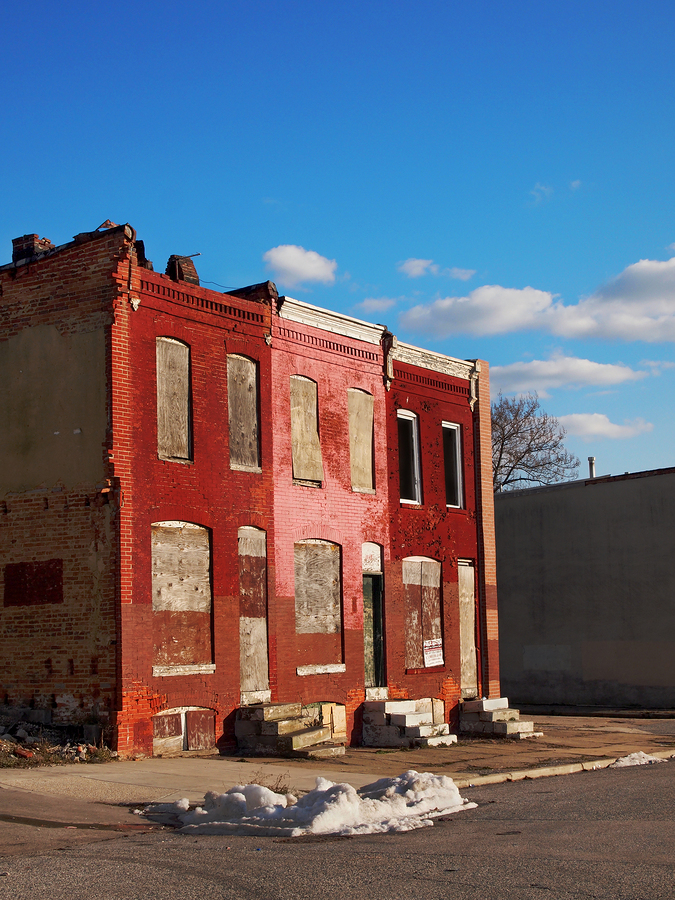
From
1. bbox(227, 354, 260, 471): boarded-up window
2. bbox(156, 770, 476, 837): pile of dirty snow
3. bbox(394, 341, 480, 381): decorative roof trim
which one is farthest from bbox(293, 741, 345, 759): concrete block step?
bbox(394, 341, 480, 381): decorative roof trim

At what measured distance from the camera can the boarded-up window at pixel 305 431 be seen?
63.6ft

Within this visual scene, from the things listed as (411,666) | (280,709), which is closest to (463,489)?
(411,666)

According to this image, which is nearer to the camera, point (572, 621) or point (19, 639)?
point (19, 639)

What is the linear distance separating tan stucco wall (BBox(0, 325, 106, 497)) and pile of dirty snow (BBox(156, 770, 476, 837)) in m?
6.98

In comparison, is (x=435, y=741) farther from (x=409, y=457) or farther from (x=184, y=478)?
(x=184, y=478)

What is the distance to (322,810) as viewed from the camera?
935 cm

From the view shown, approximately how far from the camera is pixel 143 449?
53.0ft

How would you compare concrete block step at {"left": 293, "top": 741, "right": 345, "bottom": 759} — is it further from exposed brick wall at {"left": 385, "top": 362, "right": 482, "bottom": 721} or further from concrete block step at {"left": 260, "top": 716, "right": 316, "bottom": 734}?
exposed brick wall at {"left": 385, "top": 362, "right": 482, "bottom": 721}

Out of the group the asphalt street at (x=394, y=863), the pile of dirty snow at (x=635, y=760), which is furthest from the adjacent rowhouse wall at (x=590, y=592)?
the asphalt street at (x=394, y=863)

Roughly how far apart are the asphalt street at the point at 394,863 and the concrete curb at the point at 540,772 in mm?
3011

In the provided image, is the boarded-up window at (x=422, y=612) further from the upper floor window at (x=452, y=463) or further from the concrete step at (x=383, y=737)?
the concrete step at (x=383, y=737)

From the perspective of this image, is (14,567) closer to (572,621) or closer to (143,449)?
(143,449)

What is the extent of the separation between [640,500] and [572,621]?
4381mm

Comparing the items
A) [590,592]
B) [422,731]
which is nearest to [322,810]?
[422,731]
